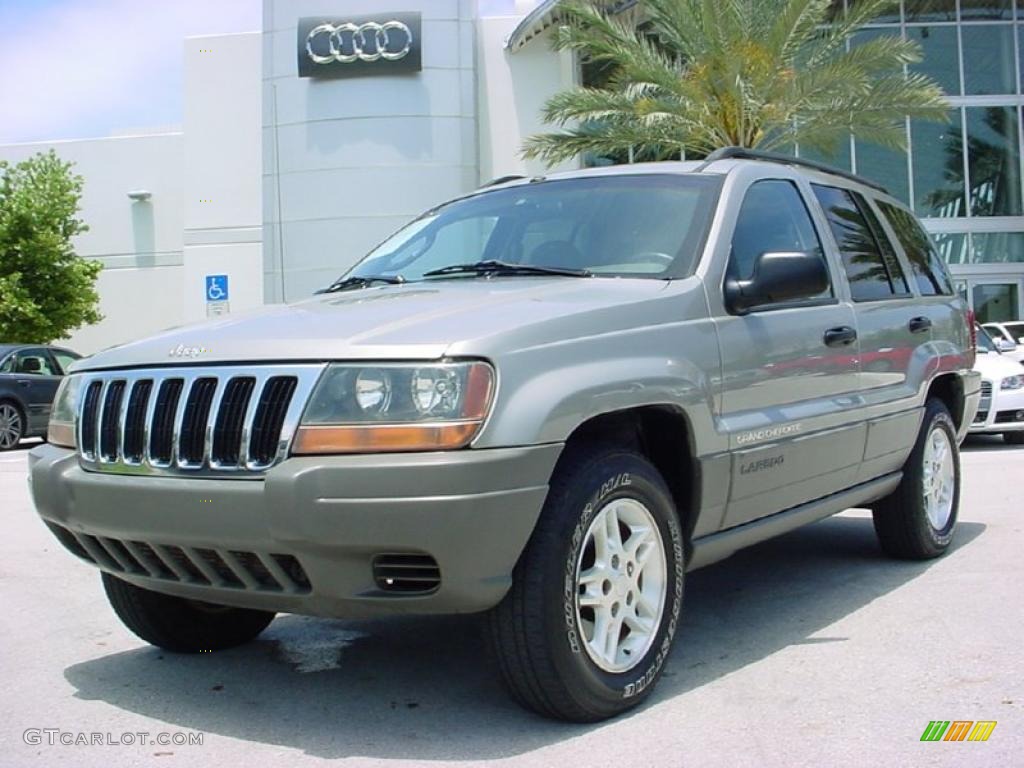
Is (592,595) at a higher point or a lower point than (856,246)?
lower

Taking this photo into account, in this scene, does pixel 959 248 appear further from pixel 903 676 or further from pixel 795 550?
pixel 903 676

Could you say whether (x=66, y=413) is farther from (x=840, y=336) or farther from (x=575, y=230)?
(x=840, y=336)

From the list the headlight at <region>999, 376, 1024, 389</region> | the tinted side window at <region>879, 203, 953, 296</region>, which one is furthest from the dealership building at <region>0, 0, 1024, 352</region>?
the tinted side window at <region>879, 203, 953, 296</region>

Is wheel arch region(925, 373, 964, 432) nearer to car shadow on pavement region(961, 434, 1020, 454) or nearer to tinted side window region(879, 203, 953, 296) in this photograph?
tinted side window region(879, 203, 953, 296)

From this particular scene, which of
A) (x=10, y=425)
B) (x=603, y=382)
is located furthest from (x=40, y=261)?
(x=603, y=382)

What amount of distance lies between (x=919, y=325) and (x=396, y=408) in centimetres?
341

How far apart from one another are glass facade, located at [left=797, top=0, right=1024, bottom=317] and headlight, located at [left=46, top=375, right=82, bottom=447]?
75.1ft

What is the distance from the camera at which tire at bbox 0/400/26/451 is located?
16.5 metres

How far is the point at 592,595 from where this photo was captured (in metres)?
3.51

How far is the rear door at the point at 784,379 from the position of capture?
416 cm

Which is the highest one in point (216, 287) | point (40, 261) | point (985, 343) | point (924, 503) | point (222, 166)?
point (222, 166)

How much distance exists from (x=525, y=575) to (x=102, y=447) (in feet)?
4.71

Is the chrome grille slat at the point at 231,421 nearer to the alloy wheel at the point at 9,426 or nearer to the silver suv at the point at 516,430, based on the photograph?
the silver suv at the point at 516,430

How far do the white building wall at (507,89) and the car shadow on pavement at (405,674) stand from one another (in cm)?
2317
